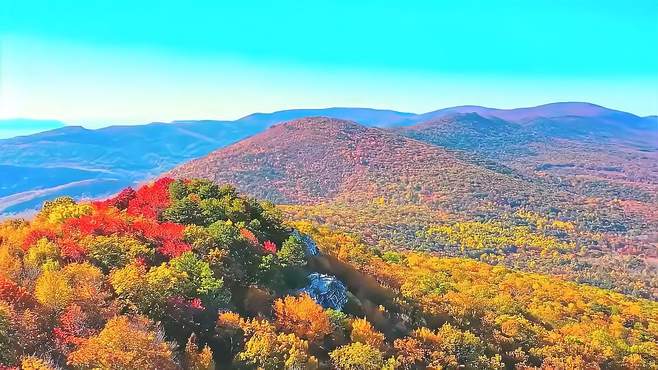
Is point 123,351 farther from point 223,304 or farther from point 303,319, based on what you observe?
point 303,319

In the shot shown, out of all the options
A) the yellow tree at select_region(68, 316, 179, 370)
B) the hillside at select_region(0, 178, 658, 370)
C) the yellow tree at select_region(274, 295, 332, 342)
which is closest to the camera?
the yellow tree at select_region(68, 316, 179, 370)

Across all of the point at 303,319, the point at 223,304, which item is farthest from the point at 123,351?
the point at 303,319

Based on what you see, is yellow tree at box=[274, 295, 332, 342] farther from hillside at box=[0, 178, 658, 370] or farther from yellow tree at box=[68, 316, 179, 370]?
→ yellow tree at box=[68, 316, 179, 370]

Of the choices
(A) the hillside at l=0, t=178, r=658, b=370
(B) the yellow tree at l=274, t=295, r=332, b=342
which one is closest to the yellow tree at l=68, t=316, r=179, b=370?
(A) the hillside at l=0, t=178, r=658, b=370

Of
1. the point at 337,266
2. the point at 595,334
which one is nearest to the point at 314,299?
the point at 337,266

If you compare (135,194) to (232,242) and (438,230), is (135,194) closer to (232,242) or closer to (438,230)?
(232,242)

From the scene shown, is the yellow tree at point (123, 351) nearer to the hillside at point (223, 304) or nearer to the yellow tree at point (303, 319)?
the hillside at point (223, 304)

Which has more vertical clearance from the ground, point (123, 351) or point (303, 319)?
point (123, 351)

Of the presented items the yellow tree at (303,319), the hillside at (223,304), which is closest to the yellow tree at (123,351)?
the hillside at (223,304)
